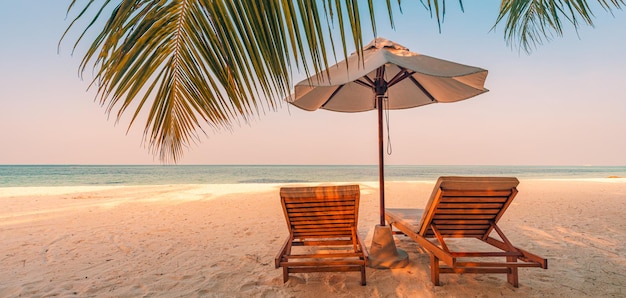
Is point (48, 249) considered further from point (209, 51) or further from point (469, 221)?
point (469, 221)

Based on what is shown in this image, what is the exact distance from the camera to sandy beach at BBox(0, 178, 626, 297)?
258cm

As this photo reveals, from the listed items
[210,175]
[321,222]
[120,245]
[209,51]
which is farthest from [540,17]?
[210,175]

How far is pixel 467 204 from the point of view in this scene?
Result: 2.60 metres

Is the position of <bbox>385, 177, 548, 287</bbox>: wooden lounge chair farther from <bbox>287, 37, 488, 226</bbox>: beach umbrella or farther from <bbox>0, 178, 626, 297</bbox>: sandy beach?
<bbox>287, 37, 488, 226</bbox>: beach umbrella

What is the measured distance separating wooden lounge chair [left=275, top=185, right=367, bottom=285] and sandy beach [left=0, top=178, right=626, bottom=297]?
0.66 ft

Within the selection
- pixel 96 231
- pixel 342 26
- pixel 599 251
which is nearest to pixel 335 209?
pixel 342 26

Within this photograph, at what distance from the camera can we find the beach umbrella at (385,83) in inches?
96.6

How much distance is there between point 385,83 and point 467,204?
1.53 meters

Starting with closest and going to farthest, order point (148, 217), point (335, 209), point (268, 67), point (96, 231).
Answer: point (268, 67), point (335, 209), point (96, 231), point (148, 217)

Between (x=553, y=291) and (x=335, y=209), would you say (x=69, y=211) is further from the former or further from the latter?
(x=553, y=291)

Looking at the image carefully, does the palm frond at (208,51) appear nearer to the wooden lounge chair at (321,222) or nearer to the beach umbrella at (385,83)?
the beach umbrella at (385,83)

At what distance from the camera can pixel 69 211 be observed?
265 inches

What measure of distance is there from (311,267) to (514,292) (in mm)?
1734

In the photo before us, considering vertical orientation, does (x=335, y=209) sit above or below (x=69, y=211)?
above
